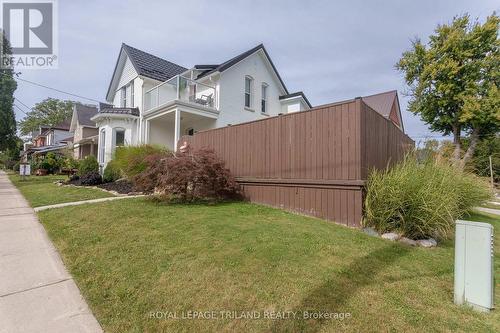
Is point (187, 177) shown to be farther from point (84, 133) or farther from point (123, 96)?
point (84, 133)

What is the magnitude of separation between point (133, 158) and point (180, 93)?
484cm

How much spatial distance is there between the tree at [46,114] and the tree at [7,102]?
37.5m

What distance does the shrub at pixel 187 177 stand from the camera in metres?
7.00

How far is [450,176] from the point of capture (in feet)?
21.2

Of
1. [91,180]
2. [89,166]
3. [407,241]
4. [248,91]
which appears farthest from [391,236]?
[89,166]

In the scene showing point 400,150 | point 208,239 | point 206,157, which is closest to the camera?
point 208,239

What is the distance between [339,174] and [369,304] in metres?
3.45

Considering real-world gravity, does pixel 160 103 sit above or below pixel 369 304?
above

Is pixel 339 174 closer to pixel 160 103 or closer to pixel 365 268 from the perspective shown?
pixel 365 268

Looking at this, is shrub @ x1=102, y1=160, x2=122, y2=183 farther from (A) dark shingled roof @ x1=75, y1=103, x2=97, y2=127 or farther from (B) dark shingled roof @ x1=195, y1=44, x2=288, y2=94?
(A) dark shingled roof @ x1=75, y1=103, x2=97, y2=127

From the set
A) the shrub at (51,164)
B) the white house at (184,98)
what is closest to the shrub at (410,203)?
the white house at (184,98)

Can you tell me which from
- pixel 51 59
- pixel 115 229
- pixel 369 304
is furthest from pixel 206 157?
pixel 51 59

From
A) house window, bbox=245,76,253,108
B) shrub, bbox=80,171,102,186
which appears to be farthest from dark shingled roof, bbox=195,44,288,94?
shrub, bbox=80,171,102,186

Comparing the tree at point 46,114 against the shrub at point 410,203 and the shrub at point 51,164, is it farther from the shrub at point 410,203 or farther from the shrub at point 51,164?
the shrub at point 410,203
